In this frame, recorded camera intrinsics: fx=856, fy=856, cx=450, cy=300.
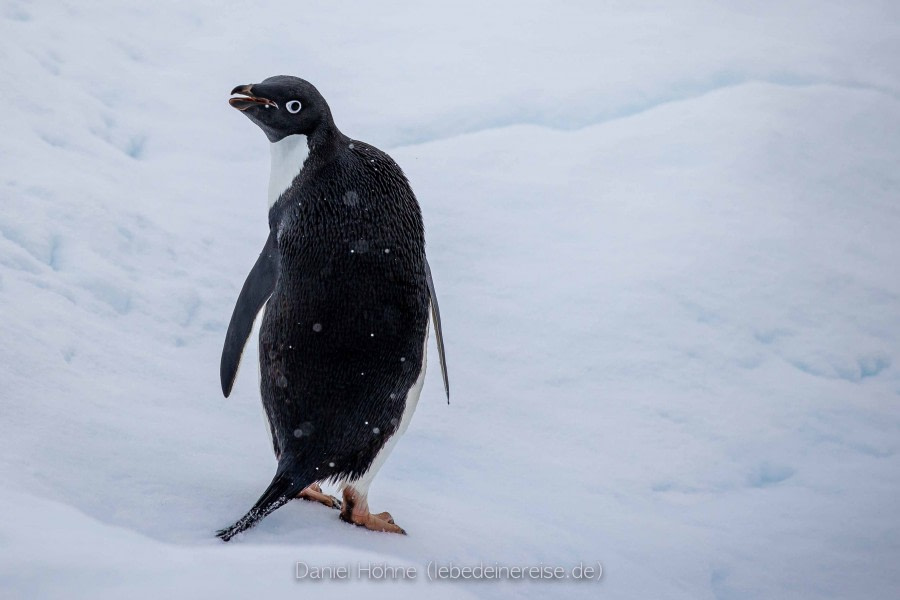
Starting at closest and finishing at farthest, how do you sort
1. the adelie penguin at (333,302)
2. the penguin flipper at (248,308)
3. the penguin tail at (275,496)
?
the penguin tail at (275,496), the adelie penguin at (333,302), the penguin flipper at (248,308)

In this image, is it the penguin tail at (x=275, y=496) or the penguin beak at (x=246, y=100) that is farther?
the penguin beak at (x=246, y=100)

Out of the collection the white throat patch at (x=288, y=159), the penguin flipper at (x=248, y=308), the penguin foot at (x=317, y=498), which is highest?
the white throat patch at (x=288, y=159)

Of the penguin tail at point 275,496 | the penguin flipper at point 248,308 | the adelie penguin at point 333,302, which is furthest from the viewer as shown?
the penguin flipper at point 248,308

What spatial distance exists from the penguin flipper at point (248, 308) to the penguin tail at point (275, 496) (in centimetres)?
30

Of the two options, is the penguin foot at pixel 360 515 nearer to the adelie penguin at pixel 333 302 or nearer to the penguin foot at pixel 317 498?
the adelie penguin at pixel 333 302

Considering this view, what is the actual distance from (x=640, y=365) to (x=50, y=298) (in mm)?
1933

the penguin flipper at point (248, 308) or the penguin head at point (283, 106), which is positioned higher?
the penguin head at point (283, 106)

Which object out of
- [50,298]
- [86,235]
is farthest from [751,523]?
[86,235]

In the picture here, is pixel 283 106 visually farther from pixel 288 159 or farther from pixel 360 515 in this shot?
pixel 360 515

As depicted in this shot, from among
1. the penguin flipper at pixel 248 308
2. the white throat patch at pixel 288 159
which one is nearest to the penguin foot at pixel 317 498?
the penguin flipper at pixel 248 308

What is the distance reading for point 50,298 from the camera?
2.59 metres

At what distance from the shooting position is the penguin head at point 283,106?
192 cm

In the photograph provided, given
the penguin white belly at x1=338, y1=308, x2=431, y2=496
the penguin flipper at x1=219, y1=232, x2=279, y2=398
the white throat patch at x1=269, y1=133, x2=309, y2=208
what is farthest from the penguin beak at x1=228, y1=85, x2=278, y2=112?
the penguin white belly at x1=338, y1=308, x2=431, y2=496

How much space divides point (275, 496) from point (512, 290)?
5.60 feet
